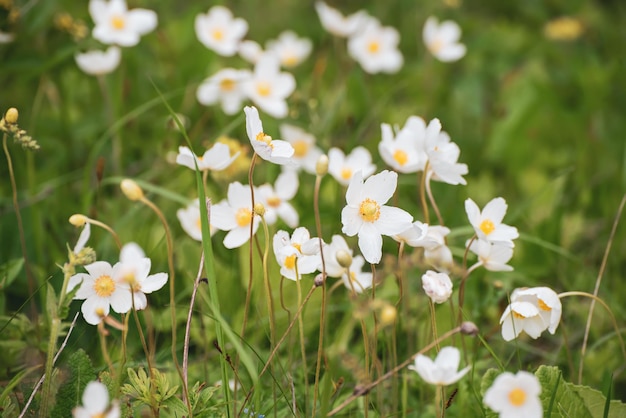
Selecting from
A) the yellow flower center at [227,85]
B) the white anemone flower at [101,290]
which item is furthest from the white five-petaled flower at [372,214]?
the yellow flower center at [227,85]

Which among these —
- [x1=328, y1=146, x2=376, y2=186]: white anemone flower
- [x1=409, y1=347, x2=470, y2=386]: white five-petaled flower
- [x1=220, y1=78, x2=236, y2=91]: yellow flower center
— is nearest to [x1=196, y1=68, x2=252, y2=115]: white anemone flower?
[x1=220, y1=78, x2=236, y2=91]: yellow flower center

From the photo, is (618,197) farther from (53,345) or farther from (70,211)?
(53,345)

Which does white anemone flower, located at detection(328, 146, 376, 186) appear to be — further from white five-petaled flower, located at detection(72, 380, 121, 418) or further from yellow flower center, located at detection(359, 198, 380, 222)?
white five-petaled flower, located at detection(72, 380, 121, 418)

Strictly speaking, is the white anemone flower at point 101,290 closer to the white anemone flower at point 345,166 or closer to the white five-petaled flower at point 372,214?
the white five-petaled flower at point 372,214

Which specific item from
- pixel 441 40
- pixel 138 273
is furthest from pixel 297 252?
pixel 441 40

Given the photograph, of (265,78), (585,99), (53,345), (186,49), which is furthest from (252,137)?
(585,99)

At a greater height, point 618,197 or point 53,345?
point 53,345
